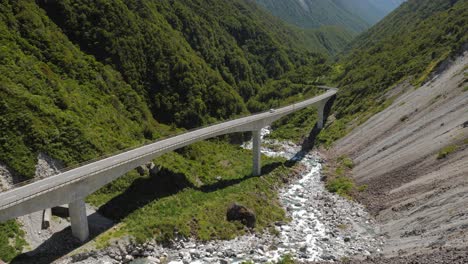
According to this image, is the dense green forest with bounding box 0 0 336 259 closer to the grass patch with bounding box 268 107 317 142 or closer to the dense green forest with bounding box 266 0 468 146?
the grass patch with bounding box 268 107 317 142

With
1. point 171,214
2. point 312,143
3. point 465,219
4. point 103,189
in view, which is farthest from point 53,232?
point 312,143

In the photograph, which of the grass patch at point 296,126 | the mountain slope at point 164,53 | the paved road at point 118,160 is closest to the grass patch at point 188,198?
the paved road at point 118,160

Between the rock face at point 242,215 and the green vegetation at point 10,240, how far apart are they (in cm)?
2001

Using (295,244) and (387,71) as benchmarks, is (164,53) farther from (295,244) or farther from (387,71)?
(295,244)

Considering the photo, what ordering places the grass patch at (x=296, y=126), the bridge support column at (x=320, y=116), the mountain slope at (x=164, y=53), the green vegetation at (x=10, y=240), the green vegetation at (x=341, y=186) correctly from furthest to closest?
the bridge support column at (x=320, y=116)
the grass patch at (x=296, y=126)
the mountain slope at (x=164, y=53)
the green vegetation at (x=341, y=186)
the green vegetation at (x=10, y=240)

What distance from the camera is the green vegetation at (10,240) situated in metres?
29.1

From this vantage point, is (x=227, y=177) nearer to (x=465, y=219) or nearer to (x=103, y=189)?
(x=103, y=189)

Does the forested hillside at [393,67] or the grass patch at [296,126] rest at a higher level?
the forested hillside at [393,67]

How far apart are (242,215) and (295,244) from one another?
6494 millimetres

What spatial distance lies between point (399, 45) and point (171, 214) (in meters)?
99.0

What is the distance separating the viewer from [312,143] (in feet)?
271

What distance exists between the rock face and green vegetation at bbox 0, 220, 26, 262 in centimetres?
2001

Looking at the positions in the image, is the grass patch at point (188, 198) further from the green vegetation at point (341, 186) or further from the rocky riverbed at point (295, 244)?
the green vegetation at point (341, 186)

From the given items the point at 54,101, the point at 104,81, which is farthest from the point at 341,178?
the point at 104,81
